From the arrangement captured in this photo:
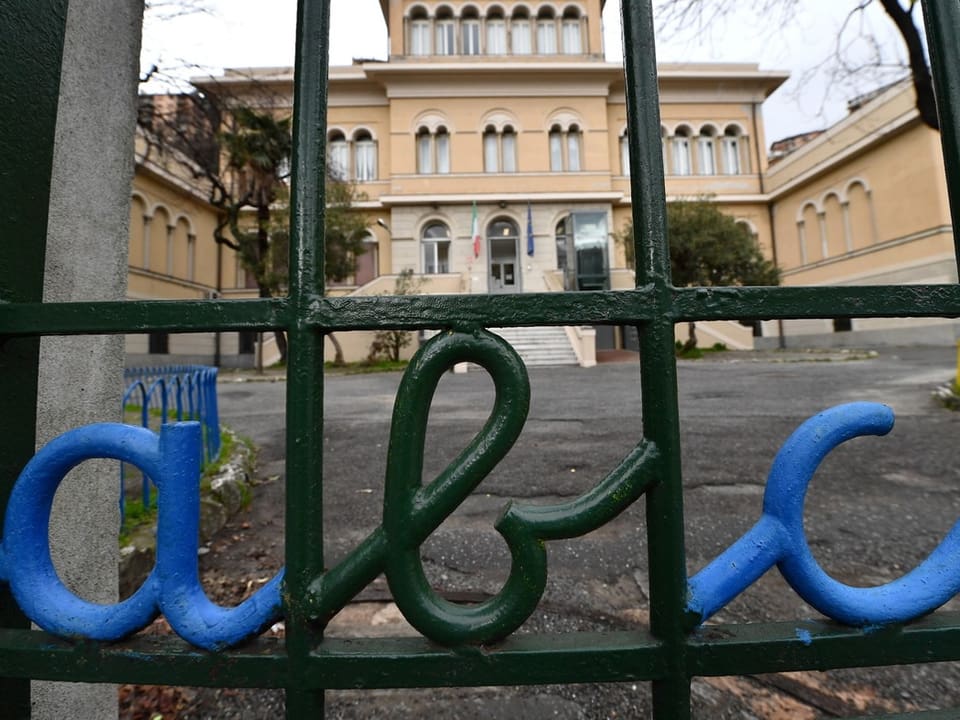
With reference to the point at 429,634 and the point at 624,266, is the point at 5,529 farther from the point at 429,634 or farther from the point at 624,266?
the point at 624,266

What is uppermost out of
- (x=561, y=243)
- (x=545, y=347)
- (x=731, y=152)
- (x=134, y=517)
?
(x=731, y=152)

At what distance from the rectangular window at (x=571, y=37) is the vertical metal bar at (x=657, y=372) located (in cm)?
2670

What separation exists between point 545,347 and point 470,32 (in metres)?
17.7

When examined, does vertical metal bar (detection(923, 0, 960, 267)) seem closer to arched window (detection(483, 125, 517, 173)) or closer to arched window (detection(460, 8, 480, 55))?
arched window (detection(483, 125, 517, 173))

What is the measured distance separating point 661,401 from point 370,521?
8.18 ft

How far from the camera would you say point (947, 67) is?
69 cm

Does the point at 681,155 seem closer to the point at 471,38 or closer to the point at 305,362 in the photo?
the point at 471,38

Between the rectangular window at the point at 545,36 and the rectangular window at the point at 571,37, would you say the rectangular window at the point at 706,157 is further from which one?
the rectangular window at the point at 545,36

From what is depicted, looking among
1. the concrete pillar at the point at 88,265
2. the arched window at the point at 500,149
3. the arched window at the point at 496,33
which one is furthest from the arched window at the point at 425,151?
the concrete pillar at the point at 88,265

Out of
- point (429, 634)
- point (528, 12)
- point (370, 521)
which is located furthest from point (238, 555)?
point (528, 12)

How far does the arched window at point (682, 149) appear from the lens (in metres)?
23.2

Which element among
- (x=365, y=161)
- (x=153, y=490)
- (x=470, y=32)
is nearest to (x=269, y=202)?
(x=365, y=161)

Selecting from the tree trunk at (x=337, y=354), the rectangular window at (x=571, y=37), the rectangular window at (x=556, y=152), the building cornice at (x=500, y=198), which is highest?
the rectangular window at (x=571, y=37)

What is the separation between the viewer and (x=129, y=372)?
4184mm
